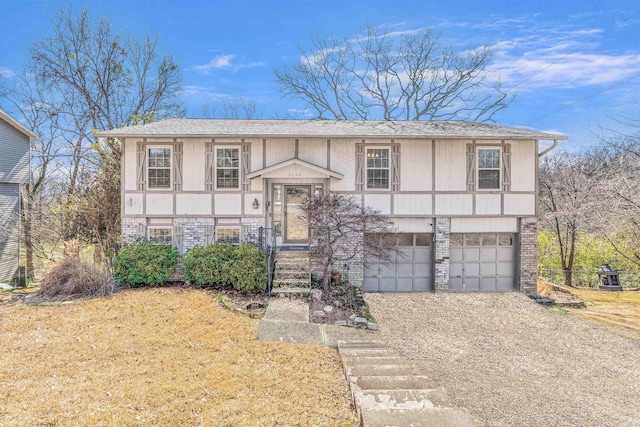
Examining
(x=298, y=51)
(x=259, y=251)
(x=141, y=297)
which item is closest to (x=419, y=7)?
(x=298, y=51)

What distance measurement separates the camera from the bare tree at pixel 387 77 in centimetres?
2127

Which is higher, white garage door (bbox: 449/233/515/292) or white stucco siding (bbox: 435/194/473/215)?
white stucco siding (bbox: 435/194/473/215)

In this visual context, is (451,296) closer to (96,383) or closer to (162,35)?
(96,383)

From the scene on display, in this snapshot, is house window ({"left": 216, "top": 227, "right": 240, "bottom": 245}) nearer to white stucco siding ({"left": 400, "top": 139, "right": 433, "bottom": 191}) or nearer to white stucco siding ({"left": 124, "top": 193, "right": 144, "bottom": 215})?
white stucco siding ({"left": 124, "top": 193, "right": 144, "bottom": 215})

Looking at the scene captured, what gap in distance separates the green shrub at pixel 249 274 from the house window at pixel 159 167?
4.01 metres

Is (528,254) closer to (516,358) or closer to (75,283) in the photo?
(516,358)

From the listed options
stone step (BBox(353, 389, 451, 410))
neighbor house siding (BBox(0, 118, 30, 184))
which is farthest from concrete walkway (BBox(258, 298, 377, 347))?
neighbor house siding (BBox(0, 118, 30, 184))

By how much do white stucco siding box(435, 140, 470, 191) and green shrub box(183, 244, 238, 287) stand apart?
706cm

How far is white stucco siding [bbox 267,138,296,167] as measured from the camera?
11477 mm

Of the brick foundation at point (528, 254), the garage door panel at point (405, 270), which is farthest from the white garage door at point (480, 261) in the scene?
the garage door panel at point (405, 270)

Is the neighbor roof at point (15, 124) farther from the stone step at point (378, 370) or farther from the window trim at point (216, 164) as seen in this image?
the stone step at point (378, 370)

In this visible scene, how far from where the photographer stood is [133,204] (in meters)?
11.4

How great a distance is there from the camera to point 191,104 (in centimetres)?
2086

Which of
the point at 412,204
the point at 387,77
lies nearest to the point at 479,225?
the point at 412,204
